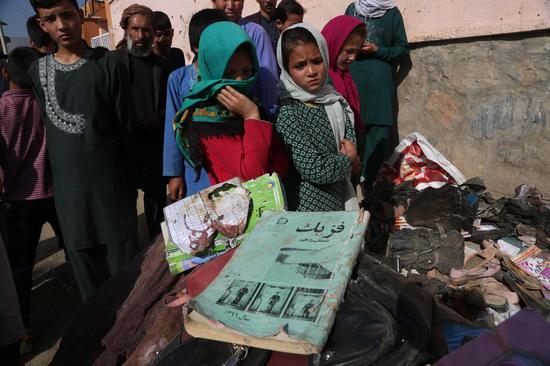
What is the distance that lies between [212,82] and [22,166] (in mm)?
1490

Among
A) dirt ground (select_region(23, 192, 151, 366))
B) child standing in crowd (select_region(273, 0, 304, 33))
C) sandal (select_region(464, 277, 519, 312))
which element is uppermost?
child standing in crowd (select_region(273, 0, 304, 33))

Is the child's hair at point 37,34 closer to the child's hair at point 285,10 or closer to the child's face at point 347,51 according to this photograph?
the child's hair at point 285,10

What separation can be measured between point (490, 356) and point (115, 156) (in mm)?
2030

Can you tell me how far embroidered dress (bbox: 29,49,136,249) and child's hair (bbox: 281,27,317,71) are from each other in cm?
100

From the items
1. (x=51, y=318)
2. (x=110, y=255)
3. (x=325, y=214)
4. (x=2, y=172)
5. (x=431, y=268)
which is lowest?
(x=51, y=318)

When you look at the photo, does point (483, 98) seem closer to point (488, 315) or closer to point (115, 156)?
point (488, 315)

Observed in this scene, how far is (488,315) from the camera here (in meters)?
1.98

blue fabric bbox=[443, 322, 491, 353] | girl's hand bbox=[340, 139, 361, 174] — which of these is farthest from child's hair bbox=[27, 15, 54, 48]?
blue fabric bbox=[443, 322, 491, 353]

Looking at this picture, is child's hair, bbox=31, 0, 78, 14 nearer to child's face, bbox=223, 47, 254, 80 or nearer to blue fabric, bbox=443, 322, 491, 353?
child's face, bbox=223, 47, 254, 80

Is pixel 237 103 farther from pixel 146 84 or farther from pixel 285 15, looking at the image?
pixel 285 15

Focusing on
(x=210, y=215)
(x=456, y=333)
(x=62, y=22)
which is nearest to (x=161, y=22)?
(x=62, y=22)

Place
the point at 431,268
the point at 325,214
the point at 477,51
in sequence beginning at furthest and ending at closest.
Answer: the point at 477,51 < the point at 431,268 < the point at 325,214

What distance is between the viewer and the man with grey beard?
A: 3.04 m

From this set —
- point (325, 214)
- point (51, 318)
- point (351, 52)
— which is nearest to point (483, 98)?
point (351, 52)
